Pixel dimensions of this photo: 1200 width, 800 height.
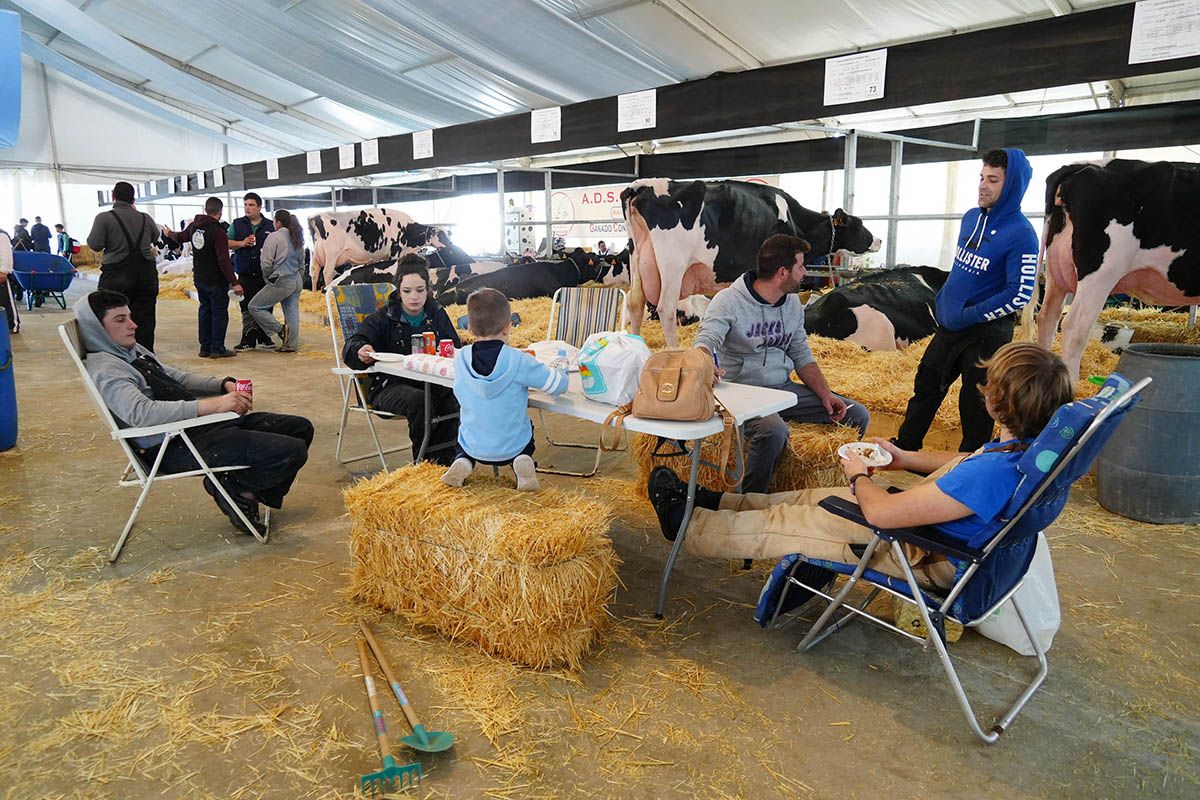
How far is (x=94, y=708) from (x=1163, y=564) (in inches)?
160

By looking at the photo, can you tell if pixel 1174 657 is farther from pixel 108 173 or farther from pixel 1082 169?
pixel 108 173

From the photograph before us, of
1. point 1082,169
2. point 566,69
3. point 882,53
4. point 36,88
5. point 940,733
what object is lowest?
point 940,733

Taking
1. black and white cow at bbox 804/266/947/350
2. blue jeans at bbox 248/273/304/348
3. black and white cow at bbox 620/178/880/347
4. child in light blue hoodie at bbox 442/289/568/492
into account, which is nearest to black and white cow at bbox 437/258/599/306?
blue jeans at bbox 248/273/304/348

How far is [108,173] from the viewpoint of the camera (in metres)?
27.3

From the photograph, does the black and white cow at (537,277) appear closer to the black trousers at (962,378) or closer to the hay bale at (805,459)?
the black trousers at (962,378)

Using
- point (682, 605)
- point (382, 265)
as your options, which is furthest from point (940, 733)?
point (382, 265)

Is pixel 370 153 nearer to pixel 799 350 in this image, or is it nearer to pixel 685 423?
pixel 799 350

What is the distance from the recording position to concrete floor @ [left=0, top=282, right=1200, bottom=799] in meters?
1.88

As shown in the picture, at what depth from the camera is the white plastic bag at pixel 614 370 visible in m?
2.65

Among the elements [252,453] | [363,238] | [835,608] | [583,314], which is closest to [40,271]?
[363,238]

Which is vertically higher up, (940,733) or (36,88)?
(36,88)

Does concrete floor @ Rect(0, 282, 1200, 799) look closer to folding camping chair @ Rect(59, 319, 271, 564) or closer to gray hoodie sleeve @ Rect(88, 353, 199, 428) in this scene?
folding camping chair @ Rect(59, 319, 271, 564)

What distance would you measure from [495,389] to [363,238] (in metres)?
9.97

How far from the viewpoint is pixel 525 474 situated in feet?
8.81
